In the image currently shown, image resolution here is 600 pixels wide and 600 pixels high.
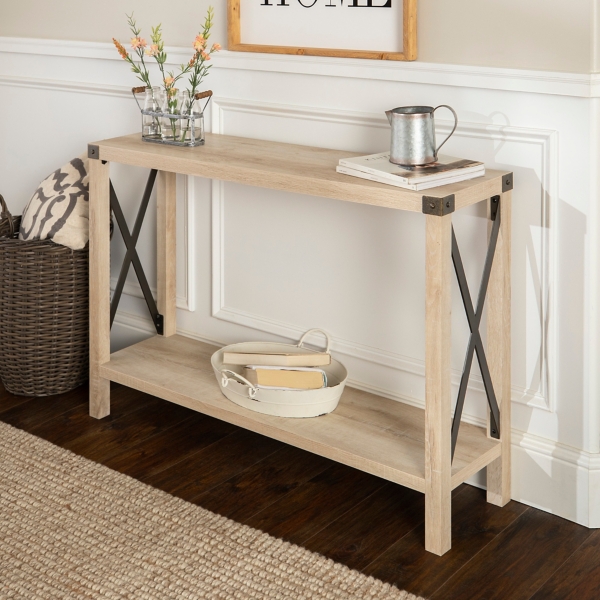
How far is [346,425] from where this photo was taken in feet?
7.06

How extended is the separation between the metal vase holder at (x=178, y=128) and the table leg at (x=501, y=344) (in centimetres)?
87

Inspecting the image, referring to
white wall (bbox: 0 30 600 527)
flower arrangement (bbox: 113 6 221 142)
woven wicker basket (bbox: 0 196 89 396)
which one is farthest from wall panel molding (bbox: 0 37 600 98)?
woven wicker basket (bbox: 0 196 89 396)

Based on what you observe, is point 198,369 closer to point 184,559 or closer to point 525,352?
point 184,559

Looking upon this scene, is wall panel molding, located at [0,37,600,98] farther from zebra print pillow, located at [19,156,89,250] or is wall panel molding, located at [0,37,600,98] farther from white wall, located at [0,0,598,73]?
zebra print pillow, located at [19,156,89,250]

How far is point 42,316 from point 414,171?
53.4 inches

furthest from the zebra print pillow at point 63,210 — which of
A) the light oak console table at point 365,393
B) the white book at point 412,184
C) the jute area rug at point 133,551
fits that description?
the white book at point 412,184

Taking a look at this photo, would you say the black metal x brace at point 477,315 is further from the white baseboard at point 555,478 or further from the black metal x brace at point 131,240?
the black metal x brace at point 131,240

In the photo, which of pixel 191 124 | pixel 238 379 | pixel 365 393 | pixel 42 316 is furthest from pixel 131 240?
pixel 365 393

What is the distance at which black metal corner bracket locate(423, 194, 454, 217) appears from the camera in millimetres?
1750

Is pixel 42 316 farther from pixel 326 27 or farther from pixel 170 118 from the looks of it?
pixel 326 27

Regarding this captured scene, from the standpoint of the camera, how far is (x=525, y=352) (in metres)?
2.12

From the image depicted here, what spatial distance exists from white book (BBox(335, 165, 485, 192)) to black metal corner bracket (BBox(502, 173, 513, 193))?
0.20 feet

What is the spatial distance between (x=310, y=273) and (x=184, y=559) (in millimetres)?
913

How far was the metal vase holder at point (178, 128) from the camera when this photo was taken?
233 cm
